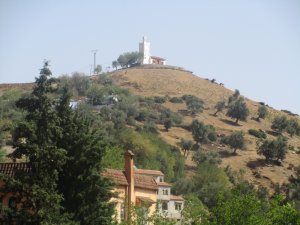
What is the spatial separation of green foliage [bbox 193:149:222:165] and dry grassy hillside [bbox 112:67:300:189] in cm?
180

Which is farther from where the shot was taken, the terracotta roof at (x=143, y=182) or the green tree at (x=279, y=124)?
the green tree at (x=279, y=124)

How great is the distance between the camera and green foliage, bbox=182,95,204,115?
165 meters

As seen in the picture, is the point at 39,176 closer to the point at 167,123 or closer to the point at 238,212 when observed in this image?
the point at 238,212

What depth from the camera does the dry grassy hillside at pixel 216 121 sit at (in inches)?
5143

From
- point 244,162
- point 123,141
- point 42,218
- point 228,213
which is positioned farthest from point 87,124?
point 244,162

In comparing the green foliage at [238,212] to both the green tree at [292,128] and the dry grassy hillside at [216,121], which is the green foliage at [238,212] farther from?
the green tree at [292,128]

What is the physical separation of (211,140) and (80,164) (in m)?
106

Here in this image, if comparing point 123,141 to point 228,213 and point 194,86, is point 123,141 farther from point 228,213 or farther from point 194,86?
point 194,86

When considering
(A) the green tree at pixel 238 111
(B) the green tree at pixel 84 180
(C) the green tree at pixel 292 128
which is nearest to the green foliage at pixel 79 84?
(A) the green tree at pixel 238 111

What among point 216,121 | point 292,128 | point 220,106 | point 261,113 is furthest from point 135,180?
point 261,113

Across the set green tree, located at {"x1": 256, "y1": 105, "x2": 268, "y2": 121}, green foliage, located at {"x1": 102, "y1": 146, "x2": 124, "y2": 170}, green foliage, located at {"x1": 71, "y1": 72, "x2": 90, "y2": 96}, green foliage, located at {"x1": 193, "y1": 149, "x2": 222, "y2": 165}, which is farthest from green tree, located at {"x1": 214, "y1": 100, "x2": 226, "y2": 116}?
green foliage, located at {"x1": 102, "y1": 146, "x2": 124, "y2": 170}

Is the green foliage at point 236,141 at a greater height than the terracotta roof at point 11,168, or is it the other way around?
the green foliage at point 236,141

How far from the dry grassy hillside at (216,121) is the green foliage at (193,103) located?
1393 millimetres

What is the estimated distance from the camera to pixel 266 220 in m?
38.1
